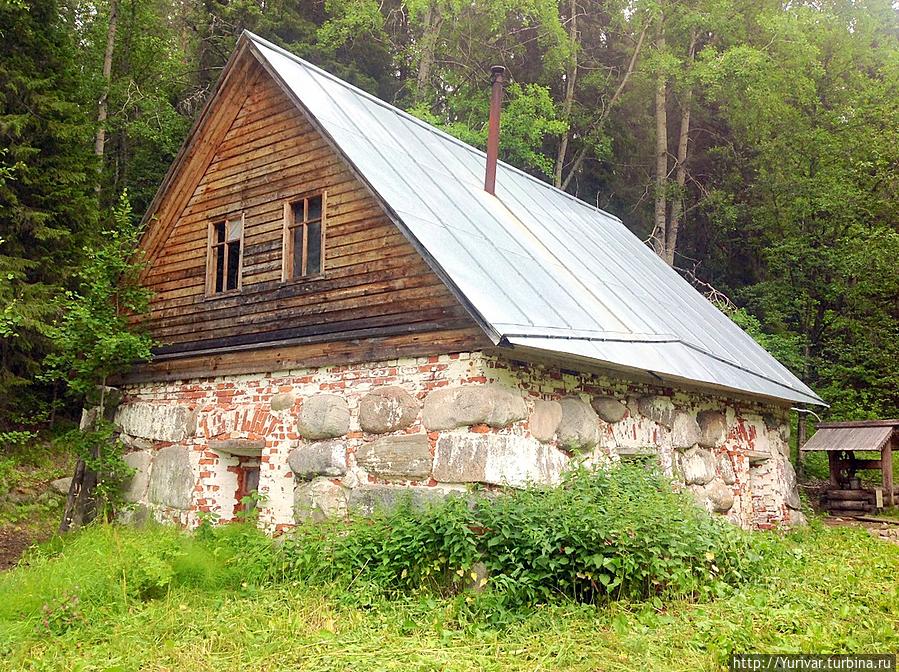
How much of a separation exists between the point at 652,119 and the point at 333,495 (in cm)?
2129

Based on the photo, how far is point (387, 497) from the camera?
7113 mm

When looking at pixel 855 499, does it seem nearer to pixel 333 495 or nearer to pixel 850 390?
pixel 850 390

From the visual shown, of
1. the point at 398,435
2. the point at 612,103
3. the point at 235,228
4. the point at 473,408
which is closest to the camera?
the point at 473,408

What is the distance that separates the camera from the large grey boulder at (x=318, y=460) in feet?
25.0

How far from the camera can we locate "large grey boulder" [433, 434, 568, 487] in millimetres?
6648

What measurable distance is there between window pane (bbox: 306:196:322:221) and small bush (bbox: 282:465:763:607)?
3426 millimetres

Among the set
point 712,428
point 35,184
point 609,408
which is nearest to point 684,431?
point 712,428

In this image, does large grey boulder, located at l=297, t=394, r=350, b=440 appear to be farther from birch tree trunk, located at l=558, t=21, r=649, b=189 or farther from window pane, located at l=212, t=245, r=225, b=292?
birch tree trunk, located at l=558, t=21, r=649, b=189

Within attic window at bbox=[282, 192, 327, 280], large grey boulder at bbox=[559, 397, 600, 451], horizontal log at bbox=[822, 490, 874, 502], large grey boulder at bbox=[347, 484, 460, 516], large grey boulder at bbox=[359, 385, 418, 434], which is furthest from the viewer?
horizontal log at bbox=[822, 490, 874, 502]

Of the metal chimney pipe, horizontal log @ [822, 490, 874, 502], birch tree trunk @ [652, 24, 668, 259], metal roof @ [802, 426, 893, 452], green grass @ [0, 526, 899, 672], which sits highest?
birch tree trunk @ [652, 24, 668, 259]

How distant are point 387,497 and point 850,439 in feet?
32.1

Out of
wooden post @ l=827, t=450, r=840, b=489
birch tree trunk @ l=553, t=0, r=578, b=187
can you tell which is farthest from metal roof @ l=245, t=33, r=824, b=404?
birch tree trunk @ l=553, t=0, r=578, b=187

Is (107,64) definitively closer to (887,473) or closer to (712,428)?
(712,428)

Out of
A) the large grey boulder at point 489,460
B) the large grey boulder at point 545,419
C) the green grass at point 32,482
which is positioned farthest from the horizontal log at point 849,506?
the green grass at point 32,482
